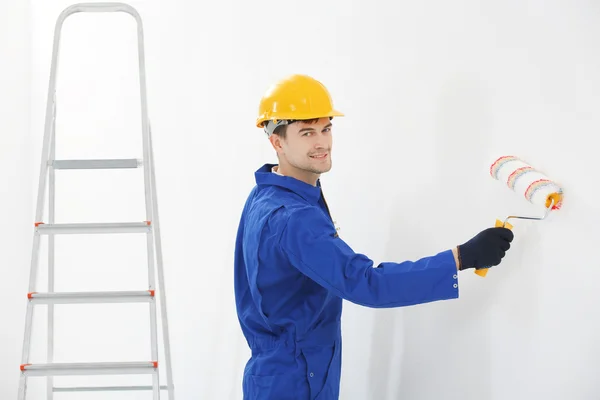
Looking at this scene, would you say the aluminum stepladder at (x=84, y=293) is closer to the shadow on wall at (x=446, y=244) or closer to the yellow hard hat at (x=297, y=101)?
the yellow hard hat at (x=297, y=101)

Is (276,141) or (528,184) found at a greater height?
(276,141)

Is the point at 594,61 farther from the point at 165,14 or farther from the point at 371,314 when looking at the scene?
the point at 165,14

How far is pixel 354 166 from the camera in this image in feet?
9.54

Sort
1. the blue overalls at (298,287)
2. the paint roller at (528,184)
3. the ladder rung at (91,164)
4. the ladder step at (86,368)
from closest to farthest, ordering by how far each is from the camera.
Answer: the paint roller at (528,184) < the blue overalls at (298,287) < the ladder step at (86,368) < the ladder rung at (91,164)

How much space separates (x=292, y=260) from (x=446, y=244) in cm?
55

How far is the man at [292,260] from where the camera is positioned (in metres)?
2.14

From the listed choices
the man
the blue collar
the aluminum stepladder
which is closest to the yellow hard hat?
the man

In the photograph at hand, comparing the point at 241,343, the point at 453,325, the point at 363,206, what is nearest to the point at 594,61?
the point at 453,325

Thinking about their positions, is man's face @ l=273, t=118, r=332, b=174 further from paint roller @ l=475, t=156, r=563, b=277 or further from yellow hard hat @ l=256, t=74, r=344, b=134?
paint roller @ l=475, t=156, r=563, b=277

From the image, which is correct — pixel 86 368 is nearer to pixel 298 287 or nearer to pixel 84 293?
pixel 84 293

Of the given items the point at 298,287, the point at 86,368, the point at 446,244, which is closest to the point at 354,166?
the point at 446,244

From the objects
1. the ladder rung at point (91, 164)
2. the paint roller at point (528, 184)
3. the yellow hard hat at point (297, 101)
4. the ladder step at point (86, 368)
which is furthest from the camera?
the ladder rung at point (91, 164)

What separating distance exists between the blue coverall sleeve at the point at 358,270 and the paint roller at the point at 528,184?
0.12 meters

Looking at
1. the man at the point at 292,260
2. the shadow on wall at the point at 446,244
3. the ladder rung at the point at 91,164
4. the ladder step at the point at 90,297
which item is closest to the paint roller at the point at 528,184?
the shadow on wall at the point at 446,244
